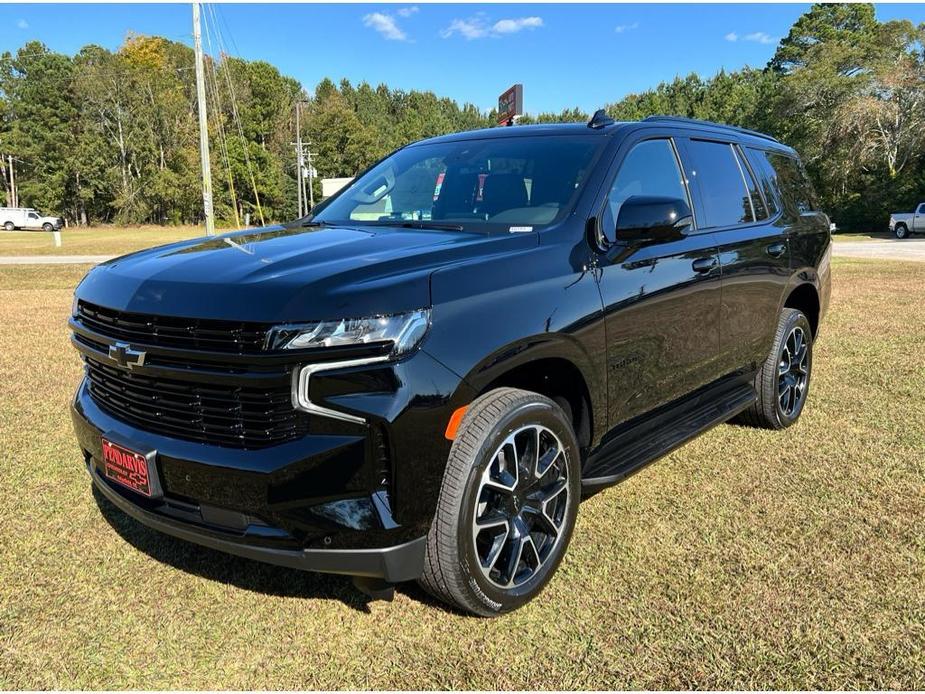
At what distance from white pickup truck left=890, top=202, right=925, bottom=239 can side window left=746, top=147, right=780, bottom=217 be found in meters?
34.2

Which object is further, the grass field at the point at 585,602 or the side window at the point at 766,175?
the side window at the point at 766,175

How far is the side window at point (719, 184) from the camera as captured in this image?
4020 millimetres

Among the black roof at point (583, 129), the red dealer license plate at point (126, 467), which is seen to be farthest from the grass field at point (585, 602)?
the black roof at point (583, 129)

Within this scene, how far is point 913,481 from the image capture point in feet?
13.0

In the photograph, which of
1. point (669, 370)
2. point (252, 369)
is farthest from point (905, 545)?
point (252, 369)

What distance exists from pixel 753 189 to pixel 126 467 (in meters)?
3.99

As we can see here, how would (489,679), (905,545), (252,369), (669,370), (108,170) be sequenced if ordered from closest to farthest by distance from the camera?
(252,369) → (489,679) → (905,545) → (669,370) → (108,170)

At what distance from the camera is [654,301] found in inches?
133

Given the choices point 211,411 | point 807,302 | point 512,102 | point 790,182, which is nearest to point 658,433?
point 211,411

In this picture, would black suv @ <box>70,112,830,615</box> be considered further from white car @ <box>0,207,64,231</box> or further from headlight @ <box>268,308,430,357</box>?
white car @ <box>0,207,64,231</box>

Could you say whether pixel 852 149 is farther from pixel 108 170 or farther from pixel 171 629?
pixel 108 170

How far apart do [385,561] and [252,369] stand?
76cm

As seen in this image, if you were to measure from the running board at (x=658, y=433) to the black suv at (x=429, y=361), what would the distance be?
2cm

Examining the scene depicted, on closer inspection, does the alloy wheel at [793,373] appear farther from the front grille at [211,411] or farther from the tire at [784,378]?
the front grille at [211,411]
